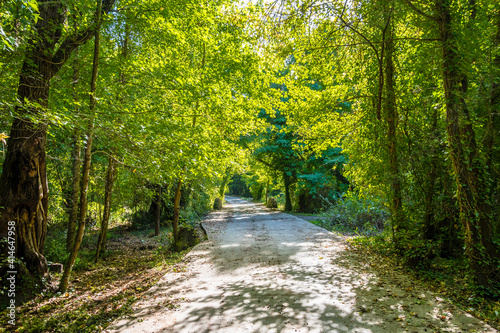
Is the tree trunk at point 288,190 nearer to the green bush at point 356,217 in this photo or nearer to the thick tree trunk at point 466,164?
the green bush at point 356,217

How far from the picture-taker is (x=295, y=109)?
8.06 metres

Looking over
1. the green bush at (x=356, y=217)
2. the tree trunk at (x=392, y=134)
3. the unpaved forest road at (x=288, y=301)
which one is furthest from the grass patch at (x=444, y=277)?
the green bush at (x=356, y=217)

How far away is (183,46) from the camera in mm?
7230

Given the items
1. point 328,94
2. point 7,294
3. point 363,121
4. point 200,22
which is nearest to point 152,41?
point 200,22

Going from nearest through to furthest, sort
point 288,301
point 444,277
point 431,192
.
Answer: point 288,301 → point 444,277 → point 431,192

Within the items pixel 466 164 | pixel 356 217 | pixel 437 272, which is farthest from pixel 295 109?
pixel 356 217

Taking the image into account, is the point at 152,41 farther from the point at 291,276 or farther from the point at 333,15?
the point at 291,276

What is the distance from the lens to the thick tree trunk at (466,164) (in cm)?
374

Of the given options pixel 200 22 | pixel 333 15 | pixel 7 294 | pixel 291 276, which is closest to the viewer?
pixel 7 294

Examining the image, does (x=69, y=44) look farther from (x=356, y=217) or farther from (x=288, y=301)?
(x=356, y=217)

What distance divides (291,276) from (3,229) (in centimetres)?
528

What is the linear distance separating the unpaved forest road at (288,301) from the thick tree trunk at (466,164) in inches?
35.3

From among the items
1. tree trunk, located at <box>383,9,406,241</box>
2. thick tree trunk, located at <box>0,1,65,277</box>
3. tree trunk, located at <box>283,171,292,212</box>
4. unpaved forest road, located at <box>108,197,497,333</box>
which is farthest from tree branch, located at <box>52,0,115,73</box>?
tree trunk, located at <box>283,171,292,212</box>

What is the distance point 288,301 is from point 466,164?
335 centimetres
